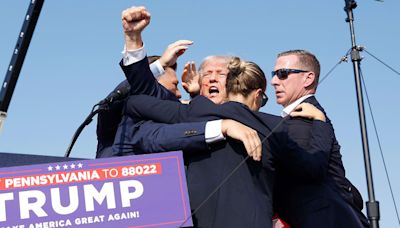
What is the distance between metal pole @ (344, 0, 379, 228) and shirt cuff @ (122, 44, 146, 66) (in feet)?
4.03

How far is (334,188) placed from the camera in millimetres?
3244

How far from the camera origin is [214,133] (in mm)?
2967

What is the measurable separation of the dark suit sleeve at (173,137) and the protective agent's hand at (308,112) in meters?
0.54

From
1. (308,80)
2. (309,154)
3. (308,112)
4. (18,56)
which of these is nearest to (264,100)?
(308,112)

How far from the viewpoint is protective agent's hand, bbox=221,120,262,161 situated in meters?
2.87

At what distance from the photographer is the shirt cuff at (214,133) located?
2961mm

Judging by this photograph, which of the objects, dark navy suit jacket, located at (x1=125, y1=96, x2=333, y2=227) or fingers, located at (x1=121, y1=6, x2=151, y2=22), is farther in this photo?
fingers, located at (x1=121, y1=6, x2=151, y2=22)

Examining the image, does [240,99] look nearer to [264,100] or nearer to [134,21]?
[264,100]

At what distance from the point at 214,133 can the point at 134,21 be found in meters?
0.71

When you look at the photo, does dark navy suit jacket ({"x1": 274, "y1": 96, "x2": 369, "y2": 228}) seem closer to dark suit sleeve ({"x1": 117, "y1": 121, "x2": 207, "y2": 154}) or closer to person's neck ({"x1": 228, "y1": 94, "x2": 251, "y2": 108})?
person's neck ({"x1": 228, "y1": 94, "x2": 251, "y2": 108})

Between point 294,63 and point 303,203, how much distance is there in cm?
98

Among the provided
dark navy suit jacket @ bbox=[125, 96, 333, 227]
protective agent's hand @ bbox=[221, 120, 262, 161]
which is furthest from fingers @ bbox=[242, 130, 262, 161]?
dark navy suit jacket @ bbox=[125, 96, 333, 227]

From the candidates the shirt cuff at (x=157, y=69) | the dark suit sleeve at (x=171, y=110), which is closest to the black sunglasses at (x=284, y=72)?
the dark suit sleeve at (x=171, y=110)

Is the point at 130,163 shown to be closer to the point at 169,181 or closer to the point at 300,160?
the point at 169,181
